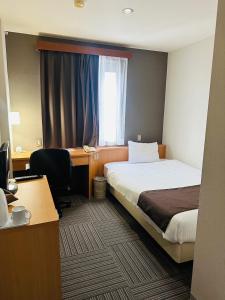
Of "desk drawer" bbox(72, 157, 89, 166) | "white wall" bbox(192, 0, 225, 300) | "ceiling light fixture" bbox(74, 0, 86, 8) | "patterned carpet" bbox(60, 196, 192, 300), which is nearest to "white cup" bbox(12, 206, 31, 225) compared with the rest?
"patterned carpet" bbox(60, 196, 192, 300)

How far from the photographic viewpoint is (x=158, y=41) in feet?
11.3

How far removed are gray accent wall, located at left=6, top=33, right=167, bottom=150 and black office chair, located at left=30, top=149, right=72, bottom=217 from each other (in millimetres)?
843

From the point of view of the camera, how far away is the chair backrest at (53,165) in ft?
9.20

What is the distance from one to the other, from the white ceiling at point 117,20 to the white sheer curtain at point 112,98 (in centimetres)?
38

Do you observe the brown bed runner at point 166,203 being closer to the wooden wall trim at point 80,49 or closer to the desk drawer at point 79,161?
the desk drawer at point 79,161

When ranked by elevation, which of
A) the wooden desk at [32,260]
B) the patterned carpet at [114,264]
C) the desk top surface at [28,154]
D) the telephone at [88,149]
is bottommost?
the patterned carpet at [114,264]

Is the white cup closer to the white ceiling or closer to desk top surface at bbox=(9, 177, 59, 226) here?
desk top surface at bbox=(9, 177, 59, 226)

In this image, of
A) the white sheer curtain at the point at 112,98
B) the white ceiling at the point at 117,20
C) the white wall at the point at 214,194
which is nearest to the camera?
the white wall at the point at 214,194

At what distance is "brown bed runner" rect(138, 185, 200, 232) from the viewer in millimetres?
2070

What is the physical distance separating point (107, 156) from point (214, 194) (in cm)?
254

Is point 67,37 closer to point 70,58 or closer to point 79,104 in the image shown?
point 70,58

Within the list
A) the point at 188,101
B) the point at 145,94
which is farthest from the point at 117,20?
the point at 188,101

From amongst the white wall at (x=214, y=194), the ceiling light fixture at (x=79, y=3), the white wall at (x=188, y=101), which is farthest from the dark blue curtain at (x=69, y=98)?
the white wall at (x=214, y=194)

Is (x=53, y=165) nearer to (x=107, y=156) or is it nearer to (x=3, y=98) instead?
(x=3, y=98)
